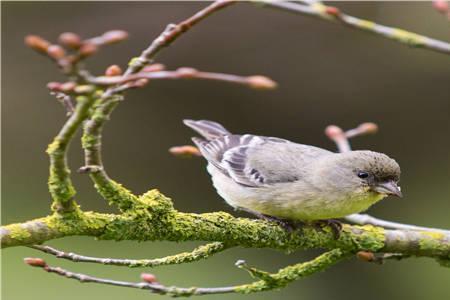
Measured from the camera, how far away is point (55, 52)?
6.18ft

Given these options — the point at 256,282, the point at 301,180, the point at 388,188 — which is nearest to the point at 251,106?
the point at 301,180

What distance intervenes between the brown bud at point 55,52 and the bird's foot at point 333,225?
2.35 m

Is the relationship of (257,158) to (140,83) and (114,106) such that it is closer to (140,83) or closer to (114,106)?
(114,106)

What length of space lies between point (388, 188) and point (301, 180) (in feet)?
1.73

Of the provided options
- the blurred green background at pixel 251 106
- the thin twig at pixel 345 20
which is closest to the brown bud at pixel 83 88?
the thin twig at pixel 345 20

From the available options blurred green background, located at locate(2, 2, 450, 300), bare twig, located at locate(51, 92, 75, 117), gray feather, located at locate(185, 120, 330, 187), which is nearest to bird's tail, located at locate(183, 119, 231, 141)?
gray feather, located at locate(185, 120, 330, 187)

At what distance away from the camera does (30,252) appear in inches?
267

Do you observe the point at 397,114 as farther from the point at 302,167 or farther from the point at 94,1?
the point at 302,167

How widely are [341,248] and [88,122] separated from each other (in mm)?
1788

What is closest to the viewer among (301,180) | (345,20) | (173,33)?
(173,33)

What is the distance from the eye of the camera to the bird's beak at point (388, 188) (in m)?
4.16

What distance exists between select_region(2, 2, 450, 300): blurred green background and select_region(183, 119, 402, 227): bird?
9.31 ft

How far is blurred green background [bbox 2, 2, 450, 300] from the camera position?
26.1 ft

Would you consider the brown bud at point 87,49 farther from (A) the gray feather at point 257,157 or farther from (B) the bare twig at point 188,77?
(A) the gray feather at point 257,157
